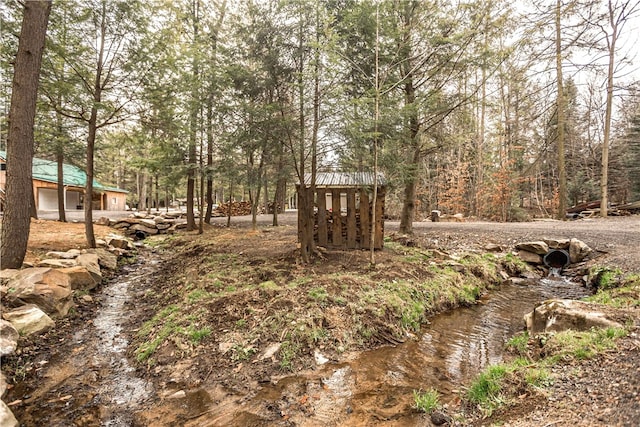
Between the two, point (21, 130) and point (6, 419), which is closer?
point (6, 419)

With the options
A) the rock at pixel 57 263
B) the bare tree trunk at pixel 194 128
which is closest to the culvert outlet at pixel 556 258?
the bare tree trunk at pixel 194 128

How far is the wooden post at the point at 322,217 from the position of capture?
7328mm

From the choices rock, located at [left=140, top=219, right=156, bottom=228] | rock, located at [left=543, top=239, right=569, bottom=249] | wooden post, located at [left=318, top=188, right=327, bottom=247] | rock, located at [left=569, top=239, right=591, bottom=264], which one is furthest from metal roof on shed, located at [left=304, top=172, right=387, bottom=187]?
rock, located at [left=140, top=219, right=156, bottom=228]

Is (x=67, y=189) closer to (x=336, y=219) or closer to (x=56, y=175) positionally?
(x=56, y=175)

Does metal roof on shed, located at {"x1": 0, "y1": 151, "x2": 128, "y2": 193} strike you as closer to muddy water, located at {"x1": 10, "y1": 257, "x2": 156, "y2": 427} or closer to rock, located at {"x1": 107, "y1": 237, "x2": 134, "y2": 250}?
rock, located at {"x1": 107, "y1": 237, "x2": 134, "y2": 250}

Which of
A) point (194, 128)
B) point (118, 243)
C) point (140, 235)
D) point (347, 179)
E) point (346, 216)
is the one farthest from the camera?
point (140, 235)

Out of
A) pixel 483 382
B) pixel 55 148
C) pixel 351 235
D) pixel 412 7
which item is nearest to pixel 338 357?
pixel 483 382

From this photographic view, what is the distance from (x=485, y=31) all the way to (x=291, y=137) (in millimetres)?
5525

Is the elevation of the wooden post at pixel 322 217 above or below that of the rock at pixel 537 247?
above

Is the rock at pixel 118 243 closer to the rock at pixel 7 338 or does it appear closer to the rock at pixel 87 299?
the rock at pixel 87 299

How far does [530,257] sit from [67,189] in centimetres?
3159

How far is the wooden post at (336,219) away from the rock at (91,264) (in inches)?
211

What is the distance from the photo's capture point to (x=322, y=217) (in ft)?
24.3

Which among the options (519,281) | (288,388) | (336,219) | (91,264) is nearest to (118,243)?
(91,264)
